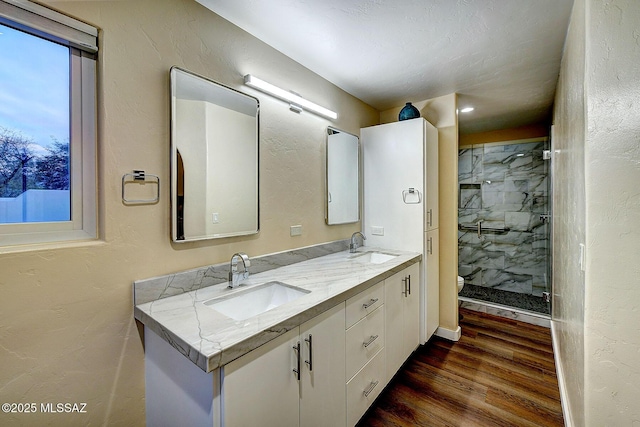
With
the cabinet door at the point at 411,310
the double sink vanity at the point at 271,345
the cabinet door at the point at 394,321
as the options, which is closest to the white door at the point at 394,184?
the cabinet door at the point at 411,310

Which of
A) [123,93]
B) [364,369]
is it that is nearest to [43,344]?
[123,93]

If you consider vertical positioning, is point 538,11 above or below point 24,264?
above

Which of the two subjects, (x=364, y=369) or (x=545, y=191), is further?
(x=545, y=191)

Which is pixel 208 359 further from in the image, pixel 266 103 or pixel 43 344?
pixel 266 103

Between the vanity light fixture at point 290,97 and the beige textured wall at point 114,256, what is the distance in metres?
0.08

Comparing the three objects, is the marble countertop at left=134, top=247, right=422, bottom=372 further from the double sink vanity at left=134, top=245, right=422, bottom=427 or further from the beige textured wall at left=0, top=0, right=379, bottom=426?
the beige textured wall at left=0, top=0, right=379, bottom=426

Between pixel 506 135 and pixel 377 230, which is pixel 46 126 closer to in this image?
pixel 377 230

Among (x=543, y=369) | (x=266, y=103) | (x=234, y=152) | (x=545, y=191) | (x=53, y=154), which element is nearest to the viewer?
(x=53, y=154)

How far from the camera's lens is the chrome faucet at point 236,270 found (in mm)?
1402

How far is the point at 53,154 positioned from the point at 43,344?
0.69 m

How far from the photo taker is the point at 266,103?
171cm

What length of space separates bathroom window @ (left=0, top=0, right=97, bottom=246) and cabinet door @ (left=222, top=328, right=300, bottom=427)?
822 mm

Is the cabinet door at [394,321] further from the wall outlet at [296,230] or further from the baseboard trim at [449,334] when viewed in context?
the baseboard trim at [449,334]

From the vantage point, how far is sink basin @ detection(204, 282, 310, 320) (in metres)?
1.28
